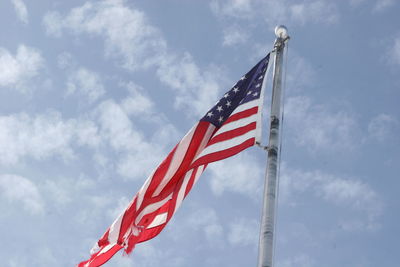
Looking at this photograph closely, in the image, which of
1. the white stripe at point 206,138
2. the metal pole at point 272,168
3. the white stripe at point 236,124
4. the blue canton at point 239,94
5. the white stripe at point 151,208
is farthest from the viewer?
the blue canton at point 239,94

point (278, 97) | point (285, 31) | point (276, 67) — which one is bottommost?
point (278, 97)

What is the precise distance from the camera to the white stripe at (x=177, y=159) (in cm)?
1670

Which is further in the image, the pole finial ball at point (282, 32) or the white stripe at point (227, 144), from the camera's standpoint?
the pole finial ball at point (282, 32)

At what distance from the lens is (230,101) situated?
59.7 ft

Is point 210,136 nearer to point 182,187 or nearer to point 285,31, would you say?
point 182,187

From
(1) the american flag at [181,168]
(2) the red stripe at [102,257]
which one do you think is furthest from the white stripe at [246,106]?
(2) the red stripe at [102,257]

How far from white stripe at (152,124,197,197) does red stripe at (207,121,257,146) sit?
0.77 metres

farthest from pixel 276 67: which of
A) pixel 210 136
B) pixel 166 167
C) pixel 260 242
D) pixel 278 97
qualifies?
pixel 260 242

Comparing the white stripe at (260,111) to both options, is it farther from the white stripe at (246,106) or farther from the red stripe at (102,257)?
the red stripe at (102,257)

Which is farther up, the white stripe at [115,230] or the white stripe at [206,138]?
the white stripe at [206,138]

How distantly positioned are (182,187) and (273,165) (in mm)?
2261

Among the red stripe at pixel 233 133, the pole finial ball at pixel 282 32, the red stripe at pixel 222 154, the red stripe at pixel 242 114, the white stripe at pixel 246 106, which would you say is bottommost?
the red stripe at pixel 222 154

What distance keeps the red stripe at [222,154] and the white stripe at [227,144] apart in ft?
0.27

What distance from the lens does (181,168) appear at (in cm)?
1694
